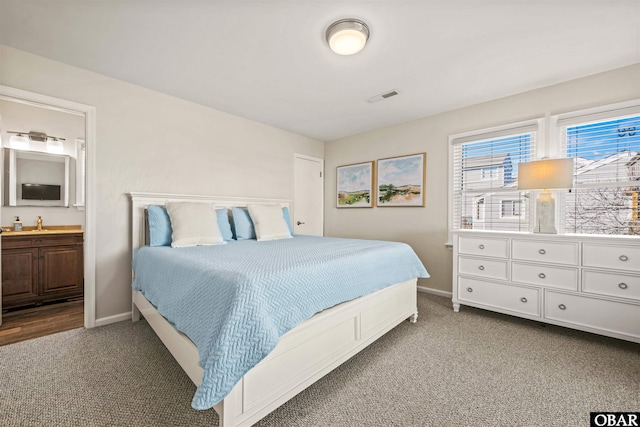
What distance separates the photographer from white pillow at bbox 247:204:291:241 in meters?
3.07

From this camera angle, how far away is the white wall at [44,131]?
3.19 metres

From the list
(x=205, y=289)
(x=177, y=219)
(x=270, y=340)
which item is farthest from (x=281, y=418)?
(x=177, y=219)

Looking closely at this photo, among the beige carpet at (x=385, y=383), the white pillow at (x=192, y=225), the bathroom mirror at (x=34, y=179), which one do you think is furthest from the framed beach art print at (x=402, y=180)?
the bathroom mirror at (x=34, y=179)

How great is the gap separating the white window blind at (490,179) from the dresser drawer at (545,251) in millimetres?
488

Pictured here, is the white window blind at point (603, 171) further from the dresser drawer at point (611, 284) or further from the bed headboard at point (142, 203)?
the bed headboard at point (142, 203)

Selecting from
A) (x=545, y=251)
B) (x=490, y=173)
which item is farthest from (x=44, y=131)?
(x=545, y=251)

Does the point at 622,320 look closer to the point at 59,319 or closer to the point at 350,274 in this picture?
the point at 350,274

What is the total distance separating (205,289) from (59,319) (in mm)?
2455

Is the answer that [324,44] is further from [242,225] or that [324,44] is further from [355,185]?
[355,185]

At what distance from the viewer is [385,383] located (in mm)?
1666

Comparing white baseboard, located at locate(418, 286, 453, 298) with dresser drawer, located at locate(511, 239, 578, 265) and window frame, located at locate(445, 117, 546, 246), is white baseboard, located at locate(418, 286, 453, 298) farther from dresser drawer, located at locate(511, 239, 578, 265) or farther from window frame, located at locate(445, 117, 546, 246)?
dresser drawer, located at locate(511, 239, 578, 265)

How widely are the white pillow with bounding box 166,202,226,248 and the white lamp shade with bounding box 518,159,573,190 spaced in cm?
300

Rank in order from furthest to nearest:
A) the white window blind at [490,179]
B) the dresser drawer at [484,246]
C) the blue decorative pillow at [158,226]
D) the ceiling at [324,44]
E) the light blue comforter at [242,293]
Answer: the white window blind at [490,179] → the dresser drawer at [484,246] → the blue decorative pillow at [158,226] → the ceiling at [324,44] → the light blue comforter at [242,293]

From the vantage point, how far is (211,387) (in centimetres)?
106
